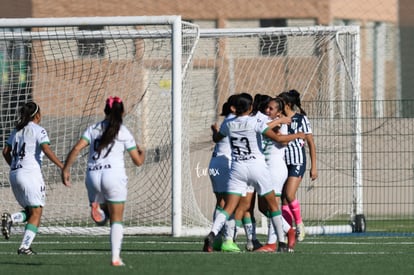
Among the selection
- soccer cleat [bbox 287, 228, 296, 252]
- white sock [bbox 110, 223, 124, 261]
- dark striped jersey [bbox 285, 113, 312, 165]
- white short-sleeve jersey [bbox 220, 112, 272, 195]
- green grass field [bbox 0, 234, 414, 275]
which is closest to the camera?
green grass field [bbox 0, 234, 414, 275]

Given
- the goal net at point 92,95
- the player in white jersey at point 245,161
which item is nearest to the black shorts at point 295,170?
the player in white jersey at point 245,161

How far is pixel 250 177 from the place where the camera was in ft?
53.5

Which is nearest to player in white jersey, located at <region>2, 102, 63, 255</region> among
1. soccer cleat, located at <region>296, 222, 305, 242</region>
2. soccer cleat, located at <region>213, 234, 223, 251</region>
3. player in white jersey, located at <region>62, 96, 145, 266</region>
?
player in white jersey, located at <region>62, 96, 145, 266</region>

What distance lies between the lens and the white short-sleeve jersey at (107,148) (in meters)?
14.4

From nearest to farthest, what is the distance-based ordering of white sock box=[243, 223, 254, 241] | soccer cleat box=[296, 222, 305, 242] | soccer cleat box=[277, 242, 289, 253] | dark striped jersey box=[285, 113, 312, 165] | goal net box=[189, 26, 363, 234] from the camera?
1. soccer cleat box=[277, 242, 289, 253]
2. white sock box=[243, 223, 254, 241]
3. dark striped jersey box=[285, 113, 312, 165]
4. soccer cleat box=[296, 222, 305, 242]
5. goal net box=[189, 26, 363, 234]

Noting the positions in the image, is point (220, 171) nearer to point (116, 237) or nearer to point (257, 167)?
point (257, 167)

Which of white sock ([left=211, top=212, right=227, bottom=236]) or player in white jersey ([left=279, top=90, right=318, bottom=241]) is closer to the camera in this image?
white sock ([left=211, top=212, right=227, bottom=236])

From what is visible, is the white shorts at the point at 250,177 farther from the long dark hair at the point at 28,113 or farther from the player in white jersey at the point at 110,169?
the long dark hair at the point at 28,113

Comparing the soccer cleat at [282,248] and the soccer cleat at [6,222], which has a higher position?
the soccer cleat at [6,222]

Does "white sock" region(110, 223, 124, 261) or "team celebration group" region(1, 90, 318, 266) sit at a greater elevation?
"team celebration group" region(1, 90, 318, 266)

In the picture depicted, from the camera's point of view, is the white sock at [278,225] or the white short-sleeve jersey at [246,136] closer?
the white short-sleeve jersey at [246,136]

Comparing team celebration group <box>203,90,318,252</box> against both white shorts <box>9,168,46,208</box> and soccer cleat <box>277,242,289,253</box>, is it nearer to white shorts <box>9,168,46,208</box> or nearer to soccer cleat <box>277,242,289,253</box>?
soccer cleat <box>277,242,289,253</box>

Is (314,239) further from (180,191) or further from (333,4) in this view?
(333,4)

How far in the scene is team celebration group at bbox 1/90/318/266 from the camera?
47.2 feet
